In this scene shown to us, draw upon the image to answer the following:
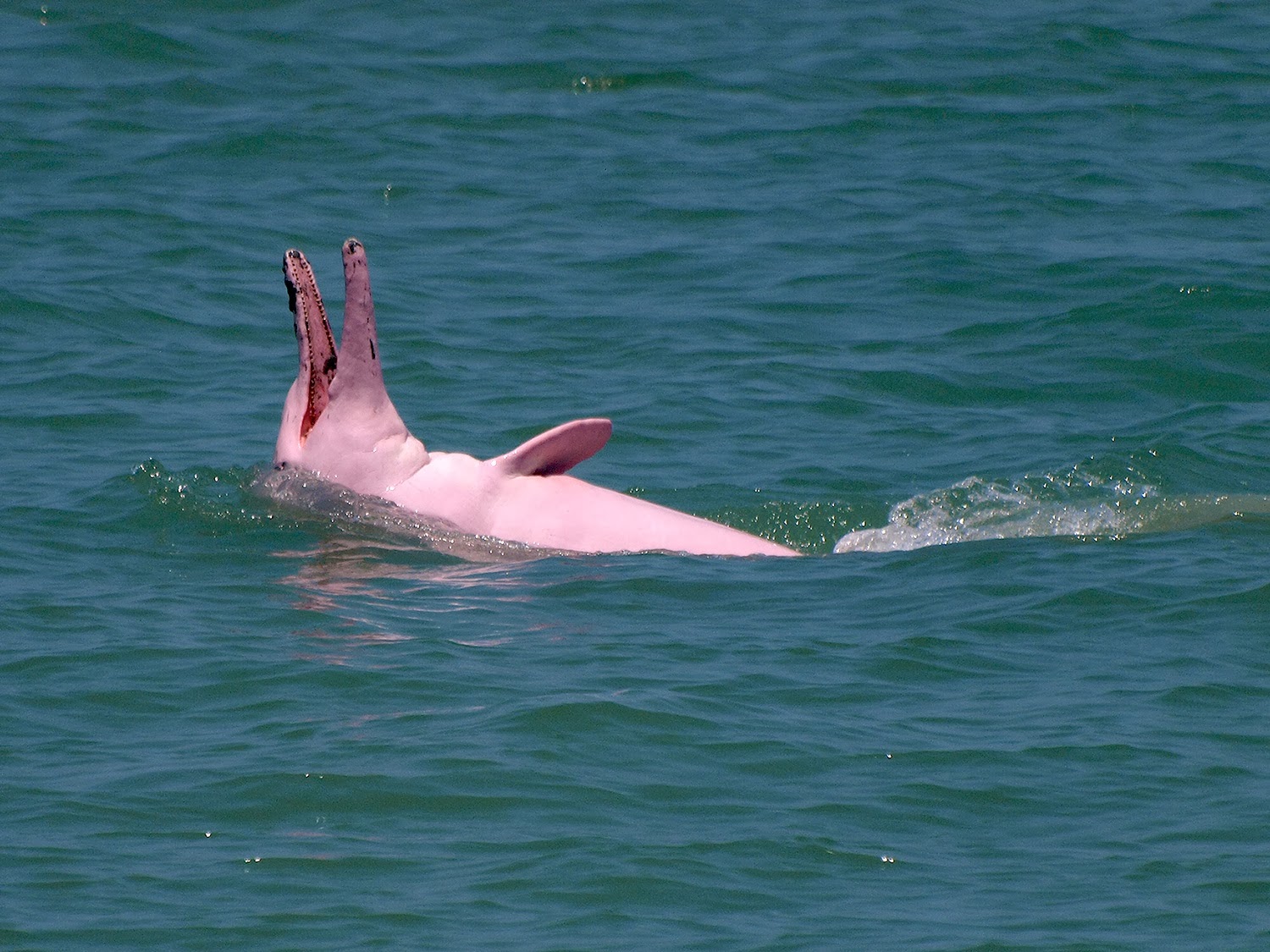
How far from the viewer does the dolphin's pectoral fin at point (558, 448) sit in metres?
10.9

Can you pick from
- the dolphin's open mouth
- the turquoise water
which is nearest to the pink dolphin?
the dolphin's open mouth

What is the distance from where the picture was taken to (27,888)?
22.7 ft

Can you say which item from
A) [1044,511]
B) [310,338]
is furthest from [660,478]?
[310,338]

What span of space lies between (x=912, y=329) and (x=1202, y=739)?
841cm

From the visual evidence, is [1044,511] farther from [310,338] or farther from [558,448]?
[310,338]

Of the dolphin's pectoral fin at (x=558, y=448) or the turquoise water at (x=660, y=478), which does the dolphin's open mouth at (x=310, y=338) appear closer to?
the turquoise water at (x=660, y=478)

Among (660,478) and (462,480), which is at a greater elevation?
(462,480)

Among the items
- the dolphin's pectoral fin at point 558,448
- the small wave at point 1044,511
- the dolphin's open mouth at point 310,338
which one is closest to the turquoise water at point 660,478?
the small wave at point 1044,511

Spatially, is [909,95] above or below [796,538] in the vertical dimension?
above

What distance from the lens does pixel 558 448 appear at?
11062 millimetres

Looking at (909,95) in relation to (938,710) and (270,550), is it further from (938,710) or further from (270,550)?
(938,710)

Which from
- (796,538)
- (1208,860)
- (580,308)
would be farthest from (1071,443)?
(1208,860)

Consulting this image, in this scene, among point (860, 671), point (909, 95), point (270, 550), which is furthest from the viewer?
point (909, 95)

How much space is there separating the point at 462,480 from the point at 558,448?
0.59 metres
